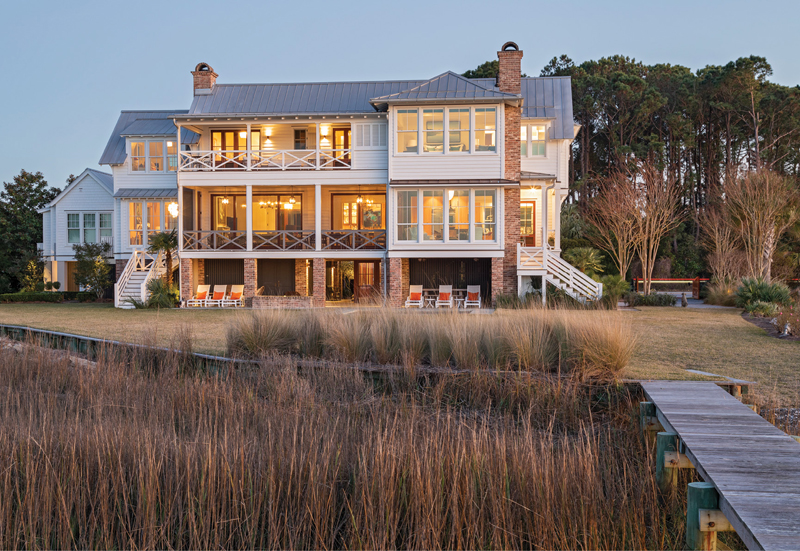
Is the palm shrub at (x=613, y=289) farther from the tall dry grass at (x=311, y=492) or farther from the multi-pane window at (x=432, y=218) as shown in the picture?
the tall dry grass at (x=311, y=492)

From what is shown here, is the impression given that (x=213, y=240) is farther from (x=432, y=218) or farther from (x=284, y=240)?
(x=432, y=218)

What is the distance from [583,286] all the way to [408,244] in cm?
560

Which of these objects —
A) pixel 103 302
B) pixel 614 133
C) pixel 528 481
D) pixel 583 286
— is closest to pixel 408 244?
pixel 583 286

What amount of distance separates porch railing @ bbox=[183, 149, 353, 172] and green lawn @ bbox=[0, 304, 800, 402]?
18.5 feet

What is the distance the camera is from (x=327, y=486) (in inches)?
168

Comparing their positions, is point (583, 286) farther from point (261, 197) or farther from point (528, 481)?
point (528, 481)

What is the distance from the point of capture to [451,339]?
8.47 metres

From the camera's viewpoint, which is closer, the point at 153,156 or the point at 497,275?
the point at 497,275

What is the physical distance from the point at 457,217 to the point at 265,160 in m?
6.86

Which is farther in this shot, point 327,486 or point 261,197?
point 261,197

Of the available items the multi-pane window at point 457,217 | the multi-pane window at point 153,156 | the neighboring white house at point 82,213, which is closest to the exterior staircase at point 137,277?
the multi-pane window at point 153,156

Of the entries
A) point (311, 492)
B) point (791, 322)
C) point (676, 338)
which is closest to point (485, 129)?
point (676, 338)

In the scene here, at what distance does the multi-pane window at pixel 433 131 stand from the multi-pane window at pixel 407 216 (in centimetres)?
156

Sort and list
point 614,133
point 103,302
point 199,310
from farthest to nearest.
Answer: point 614,133, point 103,302, point 199,310
